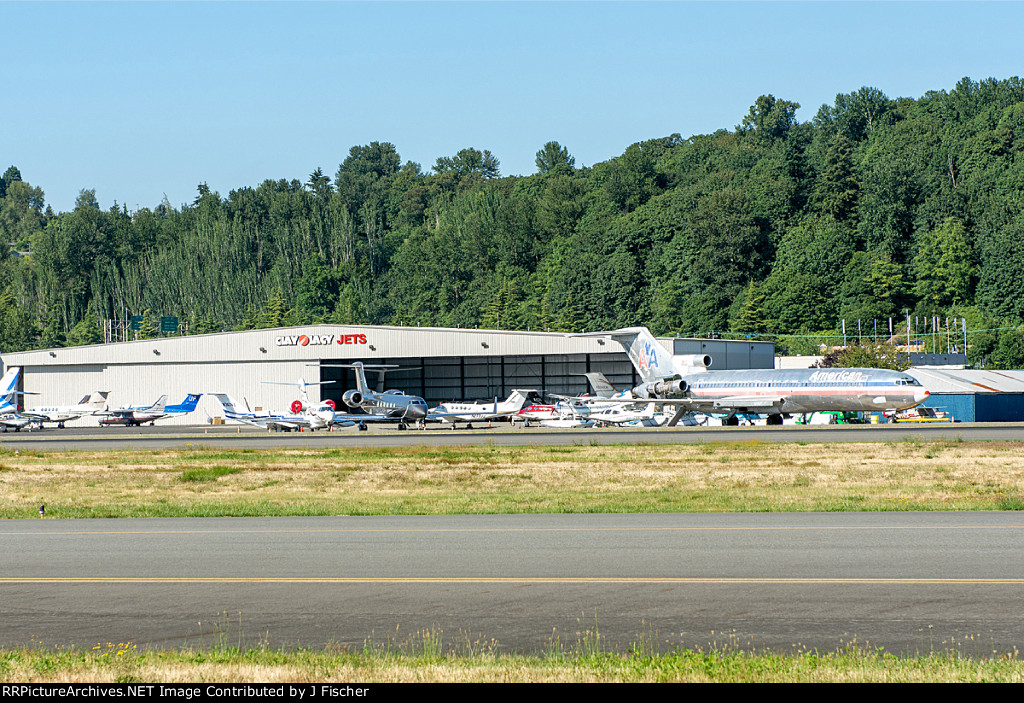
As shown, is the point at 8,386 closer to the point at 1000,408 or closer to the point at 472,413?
the point at 472,413

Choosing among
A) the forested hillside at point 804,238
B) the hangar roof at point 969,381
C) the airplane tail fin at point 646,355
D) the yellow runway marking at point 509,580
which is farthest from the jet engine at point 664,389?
the forested hillside at point 804,238

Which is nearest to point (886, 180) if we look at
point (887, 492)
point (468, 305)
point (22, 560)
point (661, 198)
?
point (661, 198)

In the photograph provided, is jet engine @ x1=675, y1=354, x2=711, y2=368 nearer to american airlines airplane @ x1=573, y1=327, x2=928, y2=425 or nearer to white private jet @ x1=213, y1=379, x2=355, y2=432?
american airlines airplane @ x1=573, y1=327, x2=928, y2=425

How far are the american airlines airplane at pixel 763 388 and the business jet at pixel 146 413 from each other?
37315 millimetres

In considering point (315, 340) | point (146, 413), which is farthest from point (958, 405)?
point (146, 413)

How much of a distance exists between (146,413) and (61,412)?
279 inches

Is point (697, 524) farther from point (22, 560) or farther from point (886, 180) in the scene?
point (886, 180)

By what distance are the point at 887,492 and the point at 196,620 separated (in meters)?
19.6

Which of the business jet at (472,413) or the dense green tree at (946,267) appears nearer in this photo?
the business jet at (472,413)

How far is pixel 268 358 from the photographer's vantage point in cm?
9250

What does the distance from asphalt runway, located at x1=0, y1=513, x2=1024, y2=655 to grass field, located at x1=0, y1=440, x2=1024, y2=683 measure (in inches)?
29.6

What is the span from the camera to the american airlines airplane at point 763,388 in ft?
190

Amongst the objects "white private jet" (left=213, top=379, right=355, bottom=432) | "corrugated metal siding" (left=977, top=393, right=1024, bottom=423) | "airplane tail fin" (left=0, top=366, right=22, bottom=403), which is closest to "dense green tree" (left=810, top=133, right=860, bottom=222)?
"corrugated metal siding" (left=977, top=393, right=1024, bottom=423)

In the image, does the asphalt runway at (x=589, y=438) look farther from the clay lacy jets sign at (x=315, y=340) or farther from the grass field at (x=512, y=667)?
the grass field at (x=512, y=667)
